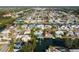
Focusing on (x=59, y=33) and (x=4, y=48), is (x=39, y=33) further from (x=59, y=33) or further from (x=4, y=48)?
(x=4, y=48)

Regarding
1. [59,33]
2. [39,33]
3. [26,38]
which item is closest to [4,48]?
[26,38]

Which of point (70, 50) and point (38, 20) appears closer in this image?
point (70, 50)

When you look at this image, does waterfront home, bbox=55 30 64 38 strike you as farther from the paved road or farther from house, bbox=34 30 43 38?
the paved road

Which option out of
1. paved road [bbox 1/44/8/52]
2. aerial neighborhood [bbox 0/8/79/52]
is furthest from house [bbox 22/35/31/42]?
paved road [bbox 1/44/8/52]

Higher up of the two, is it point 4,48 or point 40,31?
point 40,31

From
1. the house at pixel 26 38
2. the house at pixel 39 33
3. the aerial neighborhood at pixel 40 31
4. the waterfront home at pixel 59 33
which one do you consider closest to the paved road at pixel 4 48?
the aerial neighborhood at pixel 40 31
